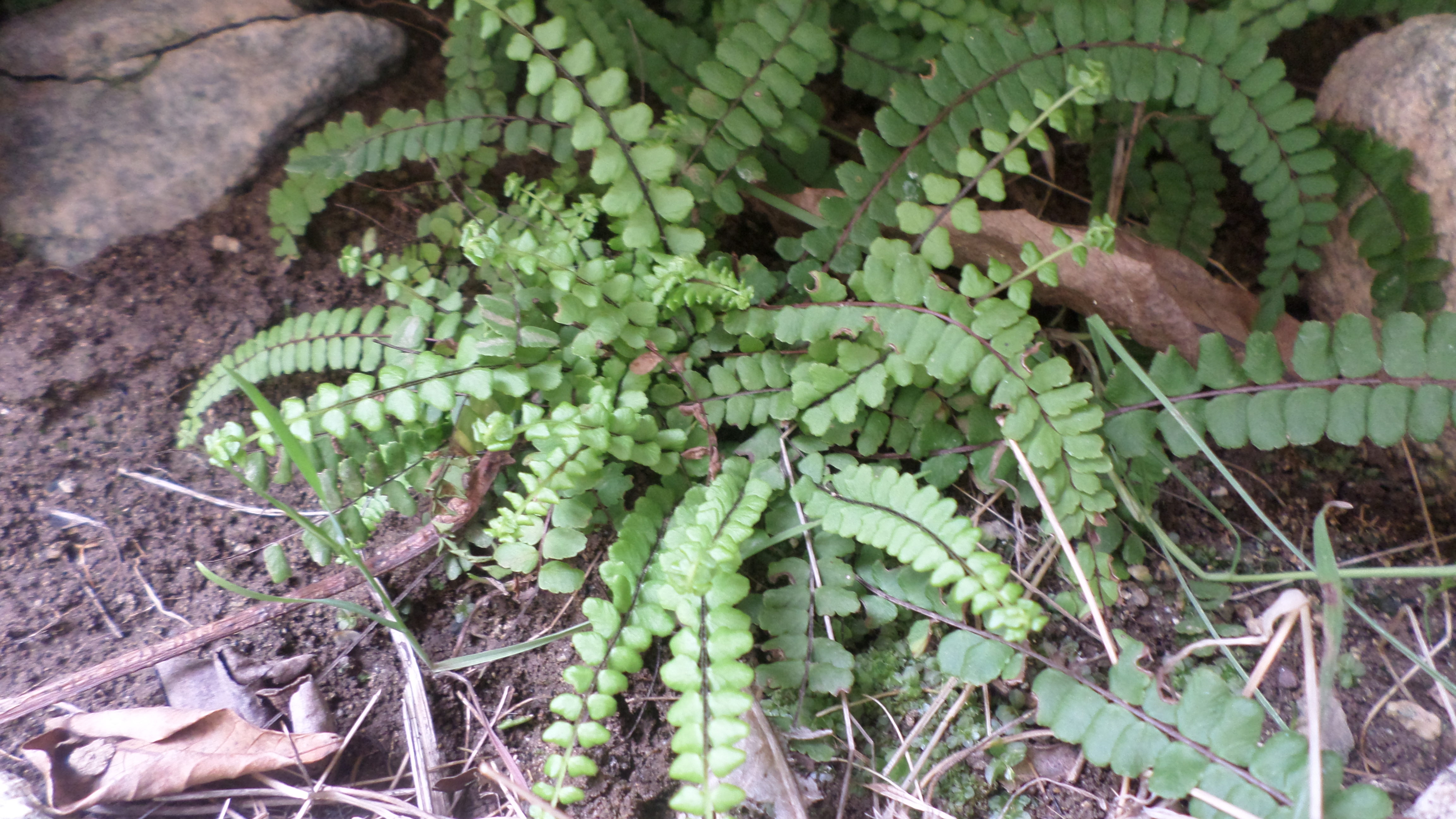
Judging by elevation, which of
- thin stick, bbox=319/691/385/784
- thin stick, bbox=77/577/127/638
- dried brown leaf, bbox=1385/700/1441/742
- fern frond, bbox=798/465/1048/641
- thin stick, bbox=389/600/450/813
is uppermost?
fern frond, bbox=798/465/1048/641

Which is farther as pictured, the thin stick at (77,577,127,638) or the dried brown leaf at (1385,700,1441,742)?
the thin stick at (77,577,127,638)

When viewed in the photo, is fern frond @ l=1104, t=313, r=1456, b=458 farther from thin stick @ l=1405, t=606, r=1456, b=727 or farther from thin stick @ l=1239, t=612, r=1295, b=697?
thin stick @ l=1405, t=606, r=1456, b=727

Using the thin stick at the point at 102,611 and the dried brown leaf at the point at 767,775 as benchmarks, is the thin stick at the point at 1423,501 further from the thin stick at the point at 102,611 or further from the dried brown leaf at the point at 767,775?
the thin stick at the point at 102,611

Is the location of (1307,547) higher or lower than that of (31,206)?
higher

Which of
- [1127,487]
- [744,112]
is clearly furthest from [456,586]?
[1127,487]

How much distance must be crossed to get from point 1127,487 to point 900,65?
1.24 m

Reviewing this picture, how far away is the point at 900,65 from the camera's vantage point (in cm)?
205

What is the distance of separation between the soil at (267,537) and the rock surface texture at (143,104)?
3.3 inches

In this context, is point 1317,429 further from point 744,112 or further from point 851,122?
point 851,122

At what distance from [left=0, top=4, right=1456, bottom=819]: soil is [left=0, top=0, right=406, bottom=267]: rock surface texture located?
0.27 feet

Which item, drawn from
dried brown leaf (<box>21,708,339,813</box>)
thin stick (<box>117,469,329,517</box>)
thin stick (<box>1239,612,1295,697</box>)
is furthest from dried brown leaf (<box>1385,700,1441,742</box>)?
thin stick (<box>117,469,329,517</box>)

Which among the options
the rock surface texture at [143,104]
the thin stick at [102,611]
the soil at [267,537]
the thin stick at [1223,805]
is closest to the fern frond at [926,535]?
the thin stick at [1223,805]

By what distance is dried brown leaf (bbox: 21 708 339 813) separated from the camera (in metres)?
1.46

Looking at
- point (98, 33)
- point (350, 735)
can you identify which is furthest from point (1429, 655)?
point (98, 33)
